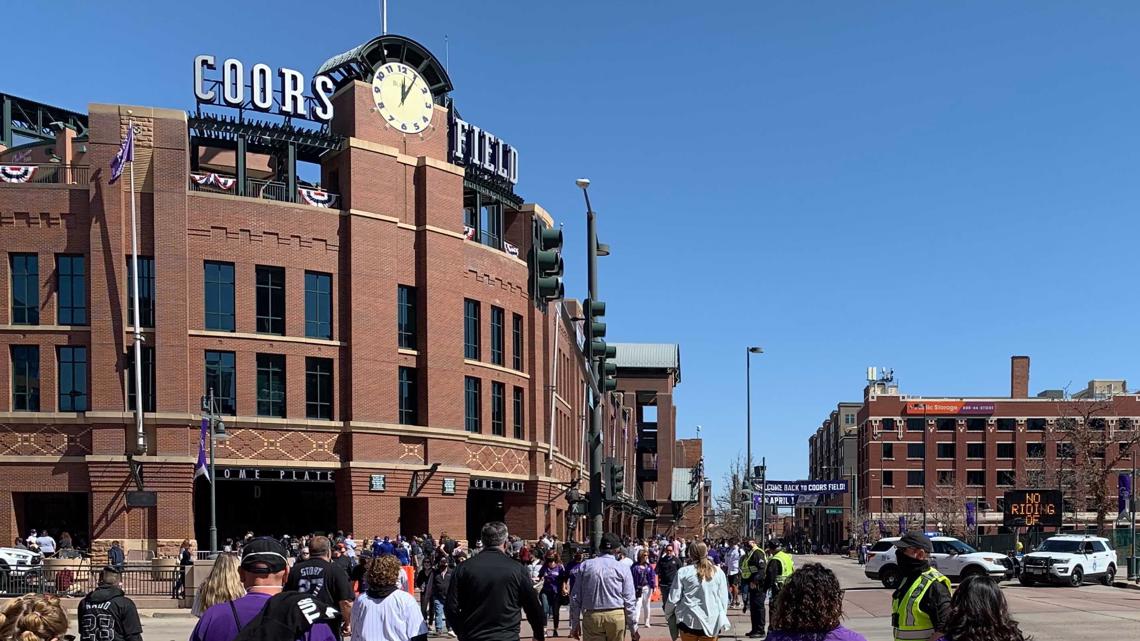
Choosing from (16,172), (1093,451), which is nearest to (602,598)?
(16,172)

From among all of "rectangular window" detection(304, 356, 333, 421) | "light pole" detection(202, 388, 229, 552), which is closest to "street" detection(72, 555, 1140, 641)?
"light pole" detection(202, 388, 229, 552)

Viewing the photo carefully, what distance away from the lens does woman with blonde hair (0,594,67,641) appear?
17.2 feet

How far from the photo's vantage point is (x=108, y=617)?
1070 cm

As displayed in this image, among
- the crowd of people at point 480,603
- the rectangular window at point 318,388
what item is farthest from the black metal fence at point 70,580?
the crowd of people at point 480,603

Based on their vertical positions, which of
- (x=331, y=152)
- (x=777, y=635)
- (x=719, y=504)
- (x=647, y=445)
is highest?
(x=331, y=152)

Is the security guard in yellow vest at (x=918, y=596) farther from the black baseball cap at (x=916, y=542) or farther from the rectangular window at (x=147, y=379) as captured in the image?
the rectangular window at (x=147, y=379)

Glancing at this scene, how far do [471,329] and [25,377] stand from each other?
1732 centimetres

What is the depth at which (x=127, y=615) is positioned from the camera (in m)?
10.8

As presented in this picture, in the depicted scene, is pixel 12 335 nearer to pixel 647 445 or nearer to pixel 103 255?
pixel 103 255

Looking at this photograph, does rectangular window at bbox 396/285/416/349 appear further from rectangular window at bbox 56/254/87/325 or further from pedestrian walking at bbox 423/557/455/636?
pedestrian walking at bbox 423/557/455/636

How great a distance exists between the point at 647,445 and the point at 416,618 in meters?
114

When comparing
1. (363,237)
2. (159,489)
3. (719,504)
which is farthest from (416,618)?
(719,504)

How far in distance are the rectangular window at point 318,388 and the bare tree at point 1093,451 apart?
3667 cm

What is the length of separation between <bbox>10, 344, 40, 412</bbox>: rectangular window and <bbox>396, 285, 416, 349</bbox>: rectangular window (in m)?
13.0
